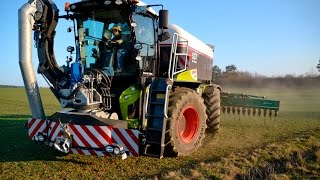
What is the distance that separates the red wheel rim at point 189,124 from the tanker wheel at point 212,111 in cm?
205

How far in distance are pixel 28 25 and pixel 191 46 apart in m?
4.14

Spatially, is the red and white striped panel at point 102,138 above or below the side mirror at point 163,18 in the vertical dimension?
below

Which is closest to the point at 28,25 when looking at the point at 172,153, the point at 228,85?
the point at 172,153

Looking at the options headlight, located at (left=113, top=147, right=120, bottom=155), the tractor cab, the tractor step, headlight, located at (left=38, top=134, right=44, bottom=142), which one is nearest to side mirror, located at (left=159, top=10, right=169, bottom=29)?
the tractor cab

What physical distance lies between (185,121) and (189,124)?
0.17 metres

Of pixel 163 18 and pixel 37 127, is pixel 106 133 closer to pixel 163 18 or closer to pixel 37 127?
pixel 37 127

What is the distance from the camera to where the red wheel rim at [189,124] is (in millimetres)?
6640

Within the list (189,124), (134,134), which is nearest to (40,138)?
(134,134)

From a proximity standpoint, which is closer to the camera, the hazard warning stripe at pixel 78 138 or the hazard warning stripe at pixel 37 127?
the hazard warning stripe at pixel 78 138

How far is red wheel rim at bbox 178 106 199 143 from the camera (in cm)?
664

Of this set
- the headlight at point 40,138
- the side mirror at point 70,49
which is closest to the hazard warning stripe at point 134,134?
the headlight at point 40,138

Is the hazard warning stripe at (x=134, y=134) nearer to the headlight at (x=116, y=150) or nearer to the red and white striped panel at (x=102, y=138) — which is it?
the red and white striped panel at (x=102, y=138)

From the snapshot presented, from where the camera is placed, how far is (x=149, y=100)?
584 cm

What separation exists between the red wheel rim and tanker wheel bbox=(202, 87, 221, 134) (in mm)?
2053
